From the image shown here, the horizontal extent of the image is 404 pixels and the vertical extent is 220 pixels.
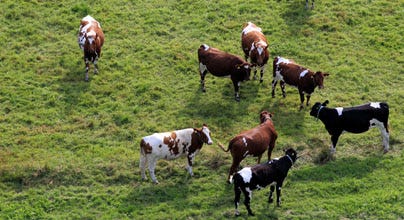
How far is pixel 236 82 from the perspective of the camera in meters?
24.4

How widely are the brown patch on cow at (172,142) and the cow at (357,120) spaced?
4.89m

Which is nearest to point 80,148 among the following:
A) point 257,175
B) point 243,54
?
point 257,175

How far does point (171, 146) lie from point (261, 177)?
308 cm

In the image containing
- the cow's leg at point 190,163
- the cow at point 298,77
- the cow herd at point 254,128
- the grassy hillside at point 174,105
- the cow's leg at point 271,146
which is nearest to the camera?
the cow herd at point 254,128

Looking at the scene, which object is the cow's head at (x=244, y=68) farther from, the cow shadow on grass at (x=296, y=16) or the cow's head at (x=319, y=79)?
the cow shadow on grass at (x=296, y=16)

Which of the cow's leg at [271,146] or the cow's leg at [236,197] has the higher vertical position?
the cow's leg at [271,146]

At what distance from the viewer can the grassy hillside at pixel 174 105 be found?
19.5 m

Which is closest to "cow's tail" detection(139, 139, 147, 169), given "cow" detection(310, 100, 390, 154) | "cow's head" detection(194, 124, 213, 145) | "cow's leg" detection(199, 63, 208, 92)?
"cow's head" detection(194, 124, 213, 145)

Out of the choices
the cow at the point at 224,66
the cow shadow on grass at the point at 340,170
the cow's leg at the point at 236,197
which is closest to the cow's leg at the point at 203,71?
the cow at the point at 224,66

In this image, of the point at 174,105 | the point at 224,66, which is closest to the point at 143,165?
the point at 174,105

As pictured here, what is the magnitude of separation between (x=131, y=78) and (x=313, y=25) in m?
8.36

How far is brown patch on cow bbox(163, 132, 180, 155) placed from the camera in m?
20.1

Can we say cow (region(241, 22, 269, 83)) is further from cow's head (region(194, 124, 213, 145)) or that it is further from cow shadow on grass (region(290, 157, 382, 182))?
cow shadow on grass (region(290, 157, 382, 182))

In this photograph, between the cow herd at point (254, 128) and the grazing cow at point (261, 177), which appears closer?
the grazing cow at point (261, 177)
